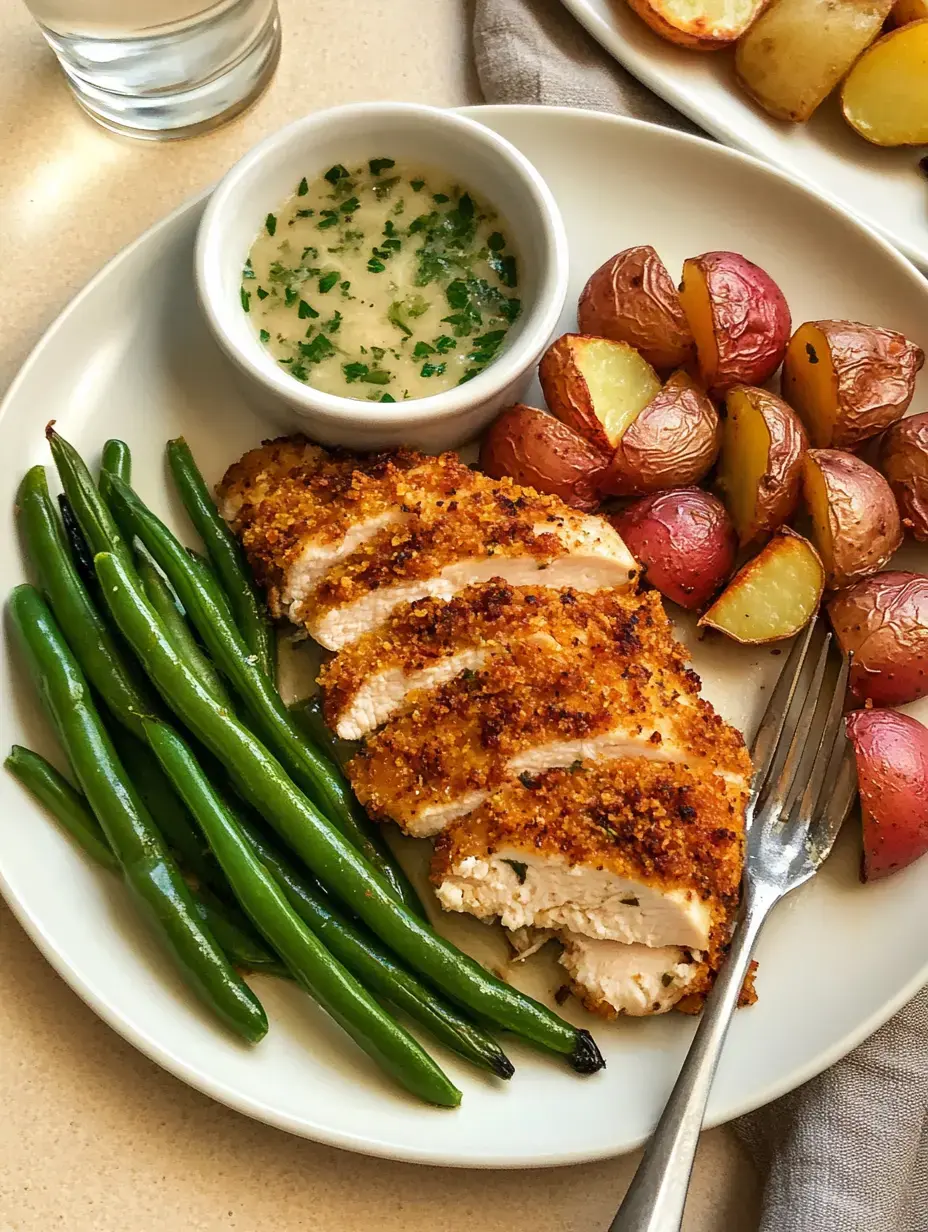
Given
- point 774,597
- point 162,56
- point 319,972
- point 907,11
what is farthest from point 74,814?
point 907,11

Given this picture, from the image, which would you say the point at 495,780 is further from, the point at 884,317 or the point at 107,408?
the point at 884,317

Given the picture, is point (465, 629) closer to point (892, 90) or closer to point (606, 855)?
point (606, 855)

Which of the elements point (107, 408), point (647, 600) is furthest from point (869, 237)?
point (107, 408)

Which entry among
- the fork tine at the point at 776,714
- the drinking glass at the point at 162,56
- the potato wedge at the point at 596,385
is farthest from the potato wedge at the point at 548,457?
the drinking glass at the point at 162,56

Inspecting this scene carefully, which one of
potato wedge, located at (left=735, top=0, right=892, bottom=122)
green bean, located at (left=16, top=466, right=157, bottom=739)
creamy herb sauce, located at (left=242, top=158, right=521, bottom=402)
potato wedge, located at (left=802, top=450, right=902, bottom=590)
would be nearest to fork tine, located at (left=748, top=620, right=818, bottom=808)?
potato wedge, located at (left=802, top=450, right=902, bottom=590)

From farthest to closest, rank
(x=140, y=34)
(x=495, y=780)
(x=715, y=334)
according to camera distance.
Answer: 1. (x=140, y=34)
2. (x=715, y=334)
3. (x=495, y=780)

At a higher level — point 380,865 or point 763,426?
point 763,426

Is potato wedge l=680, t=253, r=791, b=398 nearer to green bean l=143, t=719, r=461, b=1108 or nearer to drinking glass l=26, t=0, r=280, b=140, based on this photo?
drinking glass l=26, t=0, r=280, b=140
